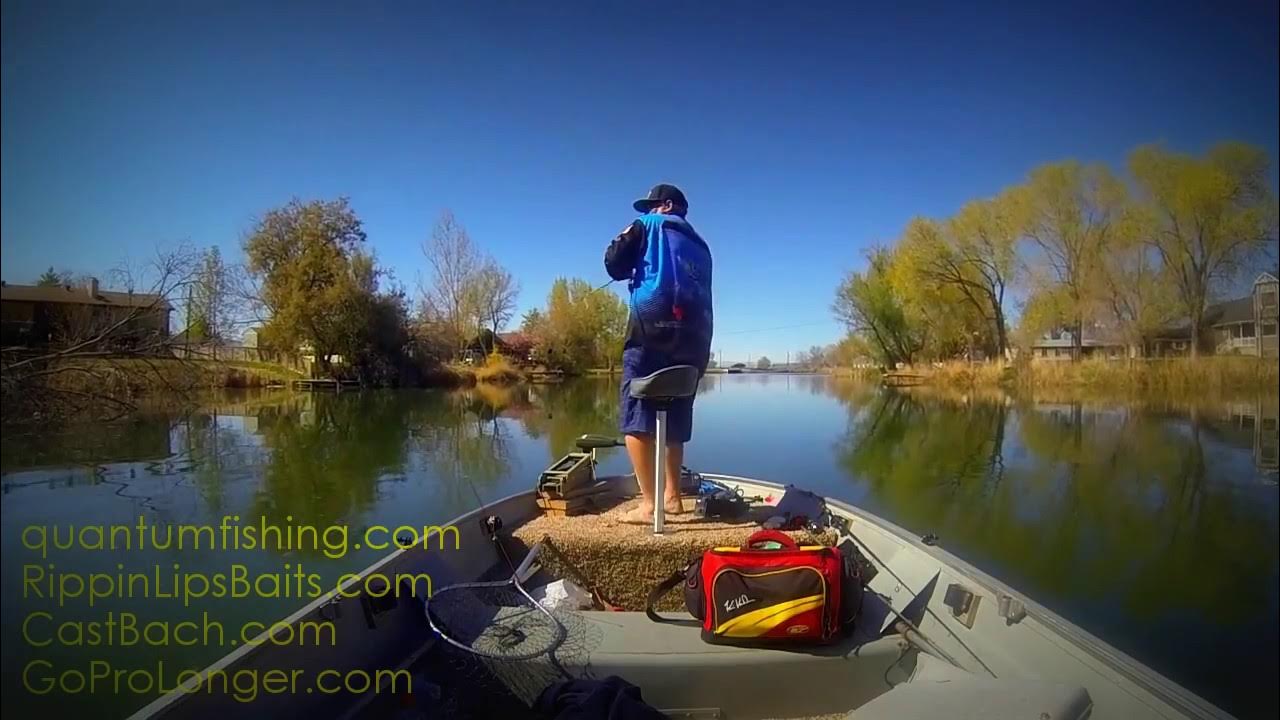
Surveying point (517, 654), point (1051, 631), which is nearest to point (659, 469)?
point (517, 654)

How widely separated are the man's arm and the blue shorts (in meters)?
0.34

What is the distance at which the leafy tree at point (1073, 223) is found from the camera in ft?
68.6

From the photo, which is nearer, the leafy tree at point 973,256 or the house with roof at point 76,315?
the house with roof at point 76,315

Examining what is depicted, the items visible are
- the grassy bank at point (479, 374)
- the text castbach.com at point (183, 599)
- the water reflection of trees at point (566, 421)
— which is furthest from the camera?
the grassy bank at point (479, 374)

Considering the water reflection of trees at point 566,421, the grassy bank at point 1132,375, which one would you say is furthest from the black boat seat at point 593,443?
the grassy bank at point 1132,375

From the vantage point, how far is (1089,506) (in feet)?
29.2

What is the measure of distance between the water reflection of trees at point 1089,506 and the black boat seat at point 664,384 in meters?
5.08

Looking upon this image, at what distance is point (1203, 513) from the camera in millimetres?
8406

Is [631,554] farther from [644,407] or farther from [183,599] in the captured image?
[183,599]

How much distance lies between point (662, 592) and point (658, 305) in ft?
3.62

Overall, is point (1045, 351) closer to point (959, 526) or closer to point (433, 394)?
point (959, 526)

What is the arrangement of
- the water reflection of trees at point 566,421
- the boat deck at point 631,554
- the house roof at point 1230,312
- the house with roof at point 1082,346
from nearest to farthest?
the boat deck at point 631,554 < the house roof at point 1230,312 < the water reflection of trees at point 566,421 < the house with roof at point 1082,346

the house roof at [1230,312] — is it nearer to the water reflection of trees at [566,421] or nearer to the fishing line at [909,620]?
the water reflection of trees at [566,421]

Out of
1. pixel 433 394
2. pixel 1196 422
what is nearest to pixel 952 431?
pixel 1196 422
